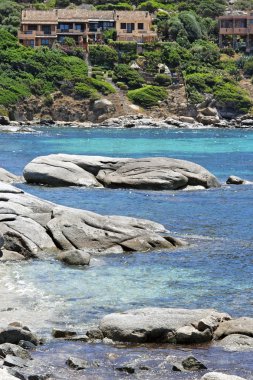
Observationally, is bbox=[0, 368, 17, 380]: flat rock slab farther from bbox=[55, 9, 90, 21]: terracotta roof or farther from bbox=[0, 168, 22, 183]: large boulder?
bbox=[55, 9, 90, 21]: terracotta roof

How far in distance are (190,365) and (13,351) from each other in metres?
3.68

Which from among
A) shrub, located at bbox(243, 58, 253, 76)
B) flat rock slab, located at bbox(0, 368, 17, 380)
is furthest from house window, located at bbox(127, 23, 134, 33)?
flat rock slab, located at bbox(0, 368, 17, 380)

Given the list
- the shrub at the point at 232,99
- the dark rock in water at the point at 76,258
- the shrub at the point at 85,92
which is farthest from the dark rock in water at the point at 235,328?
the shrub at the point at 232,99

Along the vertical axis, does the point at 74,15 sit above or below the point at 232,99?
above

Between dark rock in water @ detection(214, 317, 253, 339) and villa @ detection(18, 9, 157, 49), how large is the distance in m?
124

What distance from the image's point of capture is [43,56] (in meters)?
134

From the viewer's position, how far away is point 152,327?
65.5 ft

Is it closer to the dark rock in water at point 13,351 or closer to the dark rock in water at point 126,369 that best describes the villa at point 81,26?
the dark rock in water at point 13,351

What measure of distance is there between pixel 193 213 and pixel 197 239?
6.59 metres

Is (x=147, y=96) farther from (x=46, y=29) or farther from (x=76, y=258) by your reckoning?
(x=76, y=258)

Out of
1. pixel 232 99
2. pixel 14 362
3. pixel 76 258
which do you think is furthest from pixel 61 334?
pixel 232 99

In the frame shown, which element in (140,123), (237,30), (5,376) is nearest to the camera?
(5,376)

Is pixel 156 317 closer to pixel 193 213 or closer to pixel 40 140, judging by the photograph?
pixel 193 213

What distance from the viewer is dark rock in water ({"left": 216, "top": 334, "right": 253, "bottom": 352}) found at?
19438 mm
